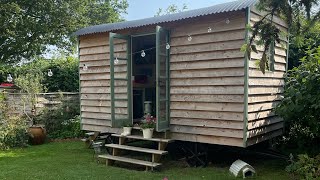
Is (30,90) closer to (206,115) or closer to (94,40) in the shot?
(94,40)

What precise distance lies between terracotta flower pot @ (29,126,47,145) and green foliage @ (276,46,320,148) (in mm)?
6360

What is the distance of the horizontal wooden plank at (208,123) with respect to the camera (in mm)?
5445

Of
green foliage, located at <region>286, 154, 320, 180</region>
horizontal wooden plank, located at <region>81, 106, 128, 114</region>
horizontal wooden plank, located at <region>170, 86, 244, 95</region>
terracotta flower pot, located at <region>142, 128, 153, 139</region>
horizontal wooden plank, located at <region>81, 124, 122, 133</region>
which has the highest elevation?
horizontal wooden plank, located at <region>170, 86, 244, 95</region>

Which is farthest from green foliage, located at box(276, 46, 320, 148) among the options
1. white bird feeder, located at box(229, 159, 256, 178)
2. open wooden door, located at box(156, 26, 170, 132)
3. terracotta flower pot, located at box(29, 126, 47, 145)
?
terracotta flower pot, located at box(29, 126, 47, 145)

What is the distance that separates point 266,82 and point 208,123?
143 centimetres

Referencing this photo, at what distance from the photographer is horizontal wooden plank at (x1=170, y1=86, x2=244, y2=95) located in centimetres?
543

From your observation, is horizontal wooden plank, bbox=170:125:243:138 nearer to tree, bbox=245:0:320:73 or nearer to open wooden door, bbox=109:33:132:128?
open wooden door, bbox=109:33:132:128

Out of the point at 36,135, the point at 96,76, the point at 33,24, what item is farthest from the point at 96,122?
the point at 33,24

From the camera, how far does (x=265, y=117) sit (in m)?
6.12

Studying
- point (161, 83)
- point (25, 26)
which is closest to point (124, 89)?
point (161, 83)

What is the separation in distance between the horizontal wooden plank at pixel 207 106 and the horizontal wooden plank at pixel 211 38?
1.15m

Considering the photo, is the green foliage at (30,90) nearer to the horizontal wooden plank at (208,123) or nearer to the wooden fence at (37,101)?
the wooden fence at (37,101)

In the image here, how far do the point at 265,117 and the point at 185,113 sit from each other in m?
1.56

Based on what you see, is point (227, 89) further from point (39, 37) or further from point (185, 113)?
point (39, 37)
